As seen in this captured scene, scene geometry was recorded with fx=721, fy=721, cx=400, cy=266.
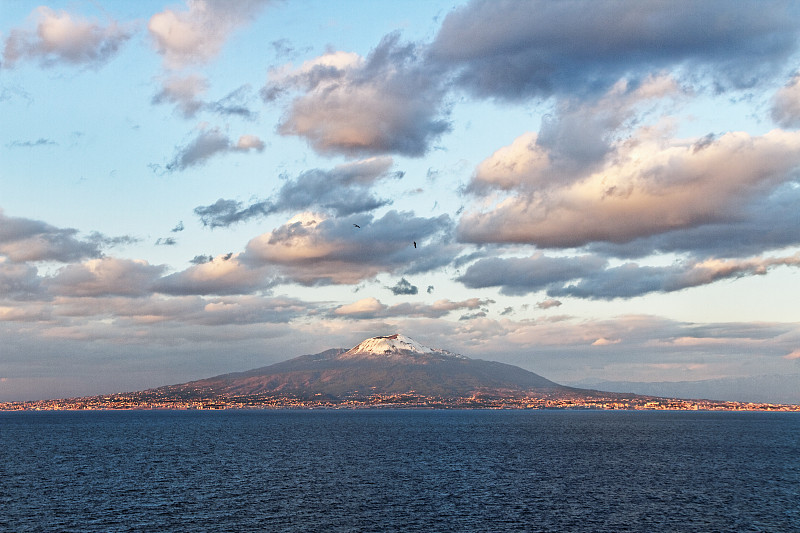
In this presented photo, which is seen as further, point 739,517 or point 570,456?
point 570,456

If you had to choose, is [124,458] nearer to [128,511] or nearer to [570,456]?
[128,511]

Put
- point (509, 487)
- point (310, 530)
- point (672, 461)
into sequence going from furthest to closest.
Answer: point (672, 461) → point (509, 487) → point (310, 530)

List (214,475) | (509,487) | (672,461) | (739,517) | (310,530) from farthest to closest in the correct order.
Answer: (672,461) → (214,475) → (509,487) → (739,517) → (310,530)

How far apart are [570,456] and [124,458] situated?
117m

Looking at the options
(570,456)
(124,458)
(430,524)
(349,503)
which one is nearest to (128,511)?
(349,503)

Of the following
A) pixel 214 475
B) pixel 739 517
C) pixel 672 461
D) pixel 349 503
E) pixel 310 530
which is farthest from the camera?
pixel 672 461

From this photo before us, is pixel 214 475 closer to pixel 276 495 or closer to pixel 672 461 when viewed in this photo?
pixel 276 495

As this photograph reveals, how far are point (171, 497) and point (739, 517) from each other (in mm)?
89022

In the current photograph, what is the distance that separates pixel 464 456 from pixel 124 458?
88658 mm

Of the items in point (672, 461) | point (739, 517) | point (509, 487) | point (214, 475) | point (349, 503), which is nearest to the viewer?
point (739, 517)

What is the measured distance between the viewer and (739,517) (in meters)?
106

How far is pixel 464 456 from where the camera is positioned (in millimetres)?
191375

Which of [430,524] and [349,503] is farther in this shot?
[349,503]

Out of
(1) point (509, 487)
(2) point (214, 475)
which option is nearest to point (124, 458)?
(2) point (214, 475)
